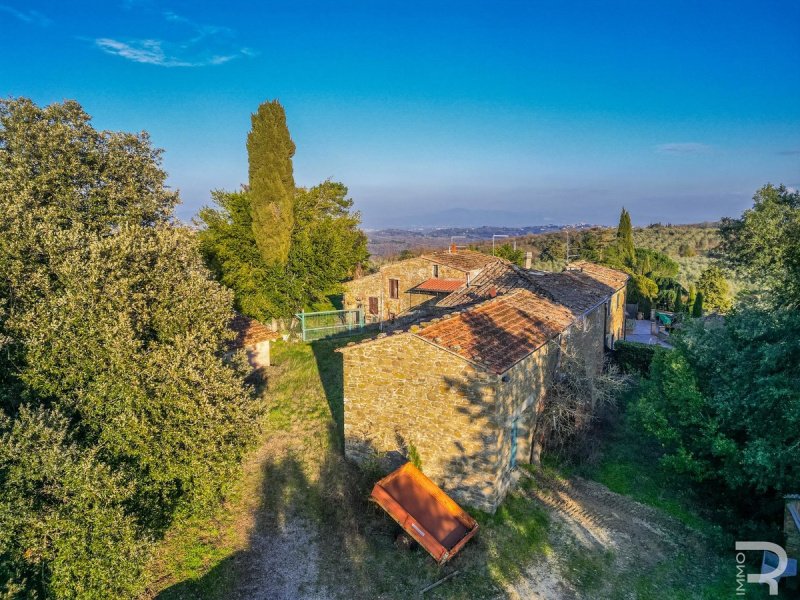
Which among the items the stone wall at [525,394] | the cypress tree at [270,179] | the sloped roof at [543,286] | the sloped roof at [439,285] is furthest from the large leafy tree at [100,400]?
the sloped roof at [439,285]

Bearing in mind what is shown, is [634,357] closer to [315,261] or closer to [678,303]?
[678,303]

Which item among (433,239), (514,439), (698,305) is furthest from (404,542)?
(433,239)

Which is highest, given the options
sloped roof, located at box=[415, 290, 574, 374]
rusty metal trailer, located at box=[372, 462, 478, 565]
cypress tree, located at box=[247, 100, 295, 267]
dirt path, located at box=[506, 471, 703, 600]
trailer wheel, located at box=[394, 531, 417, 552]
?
cypress tree, located at box=[247, 100, 295, 267]

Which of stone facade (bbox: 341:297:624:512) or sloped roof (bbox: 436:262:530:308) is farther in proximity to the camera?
sloped roof (bbox: 436:262:530:308)

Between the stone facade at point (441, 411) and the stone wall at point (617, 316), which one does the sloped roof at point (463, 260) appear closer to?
the stone wall at point (617, 316)

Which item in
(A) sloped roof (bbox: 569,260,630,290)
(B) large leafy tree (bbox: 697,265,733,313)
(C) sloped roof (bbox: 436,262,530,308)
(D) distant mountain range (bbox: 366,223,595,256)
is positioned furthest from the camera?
(D) distant mountain range (bbox: 366,223,595,256)

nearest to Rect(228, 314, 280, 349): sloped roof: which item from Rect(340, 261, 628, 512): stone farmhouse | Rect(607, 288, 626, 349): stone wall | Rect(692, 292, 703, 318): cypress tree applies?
Rect(340, 261, 628, 512): stone farmhouse

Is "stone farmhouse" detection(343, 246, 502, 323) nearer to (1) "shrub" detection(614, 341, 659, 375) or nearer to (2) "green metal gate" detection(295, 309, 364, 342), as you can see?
(2) "green metal gate" detection(295, 309, 364, 342)
